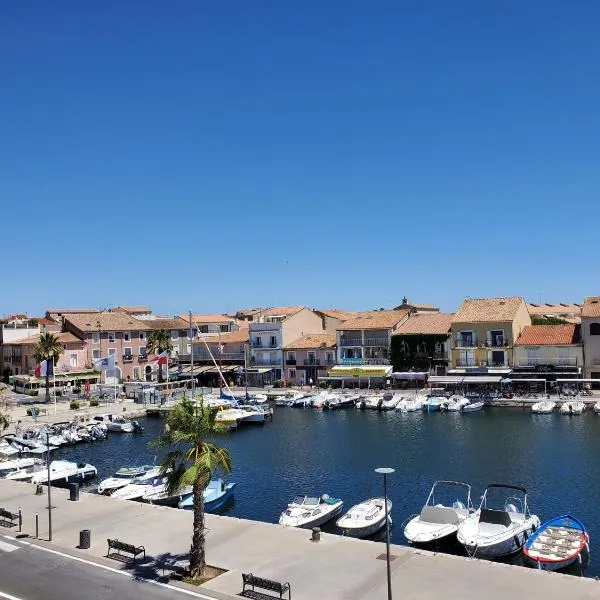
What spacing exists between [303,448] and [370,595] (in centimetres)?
3362

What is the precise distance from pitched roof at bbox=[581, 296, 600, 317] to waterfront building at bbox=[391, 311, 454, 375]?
1639 centimetres

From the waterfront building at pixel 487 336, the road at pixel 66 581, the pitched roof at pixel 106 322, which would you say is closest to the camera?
the road at pixel 66 581

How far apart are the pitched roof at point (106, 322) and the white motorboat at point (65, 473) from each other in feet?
188

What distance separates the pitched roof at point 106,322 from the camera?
102625 millimetres

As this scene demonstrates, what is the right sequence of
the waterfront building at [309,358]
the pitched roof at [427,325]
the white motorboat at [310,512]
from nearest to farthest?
the white motorboat at [310,512] < the pitched roof at [427,325] < the waterfront building at [309,358]

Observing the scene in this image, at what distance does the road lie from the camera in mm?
22125

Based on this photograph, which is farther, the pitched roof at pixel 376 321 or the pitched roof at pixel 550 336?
the pitched roof at pixel 376 321

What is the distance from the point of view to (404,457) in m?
50.1

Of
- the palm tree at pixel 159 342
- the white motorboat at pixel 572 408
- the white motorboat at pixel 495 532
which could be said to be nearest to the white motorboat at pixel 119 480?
the white motorboat at pixel 495 532

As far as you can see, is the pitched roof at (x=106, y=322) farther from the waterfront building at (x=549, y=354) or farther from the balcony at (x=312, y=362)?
the waterfront building at (x=549, y=354)

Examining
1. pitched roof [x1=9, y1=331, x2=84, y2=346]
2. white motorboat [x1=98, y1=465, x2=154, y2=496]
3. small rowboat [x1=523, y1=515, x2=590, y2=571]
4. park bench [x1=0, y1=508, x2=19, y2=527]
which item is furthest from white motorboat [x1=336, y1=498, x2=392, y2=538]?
pitched roof [x1=9, y1=331, x2=84, y2=346]

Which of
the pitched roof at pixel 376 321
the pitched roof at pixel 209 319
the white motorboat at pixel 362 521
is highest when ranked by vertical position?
the pitched roof at pixel 209 319

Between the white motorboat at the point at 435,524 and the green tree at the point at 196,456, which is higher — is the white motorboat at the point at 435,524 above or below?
below

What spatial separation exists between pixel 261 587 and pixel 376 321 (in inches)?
2855
